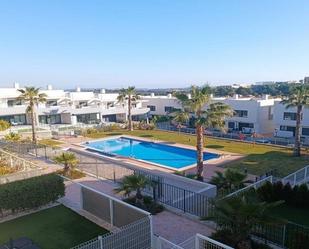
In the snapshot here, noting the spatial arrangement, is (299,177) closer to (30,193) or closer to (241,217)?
(241,217)

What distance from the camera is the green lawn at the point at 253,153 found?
22909 millimetres

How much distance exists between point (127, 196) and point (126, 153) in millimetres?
16930

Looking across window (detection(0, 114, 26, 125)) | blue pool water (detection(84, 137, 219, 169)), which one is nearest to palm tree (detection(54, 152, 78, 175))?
blue pool water (detection(84, 137, 219, 169))

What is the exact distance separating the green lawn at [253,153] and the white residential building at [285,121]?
921cm

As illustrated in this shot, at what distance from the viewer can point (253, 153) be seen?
2809 centimetres

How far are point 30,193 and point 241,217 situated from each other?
9.76 m

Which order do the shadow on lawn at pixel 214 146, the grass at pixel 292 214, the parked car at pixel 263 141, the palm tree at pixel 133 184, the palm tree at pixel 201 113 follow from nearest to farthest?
the grass at pixel 292 214, the palm tree at pixel 133 184, the palm tree at pixel 201 113, the shadow on lawn at pixel 214 146, the parked car at pixel 263 141

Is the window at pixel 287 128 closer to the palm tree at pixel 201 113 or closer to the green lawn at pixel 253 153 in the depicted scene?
the green lawn at pixel 253 153

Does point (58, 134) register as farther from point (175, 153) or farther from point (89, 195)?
point (89, 195)

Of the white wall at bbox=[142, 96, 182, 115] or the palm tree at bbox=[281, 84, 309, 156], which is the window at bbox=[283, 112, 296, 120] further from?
the white wall at bbox=[142, 96, 182, 115]

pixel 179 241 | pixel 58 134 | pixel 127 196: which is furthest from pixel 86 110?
pixel 179 241

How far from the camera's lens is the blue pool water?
92.4 feet

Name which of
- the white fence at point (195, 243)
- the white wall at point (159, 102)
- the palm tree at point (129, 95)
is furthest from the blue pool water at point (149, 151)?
the white wall at point (159, 102)

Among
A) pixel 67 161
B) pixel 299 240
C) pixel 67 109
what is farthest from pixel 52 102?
pixel 299 240
